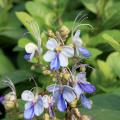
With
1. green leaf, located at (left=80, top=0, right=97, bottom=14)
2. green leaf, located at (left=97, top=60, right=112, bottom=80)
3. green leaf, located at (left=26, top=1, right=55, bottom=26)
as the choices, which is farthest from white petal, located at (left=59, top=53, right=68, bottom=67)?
green leaf, located at (left=80, top=0, right=97, bottom=14)

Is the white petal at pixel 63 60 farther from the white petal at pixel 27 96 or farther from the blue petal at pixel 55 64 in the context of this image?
the white petal at pixel 27 96

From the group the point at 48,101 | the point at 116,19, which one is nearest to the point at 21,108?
the point at 48,101

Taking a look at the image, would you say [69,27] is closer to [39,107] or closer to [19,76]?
[19,76]

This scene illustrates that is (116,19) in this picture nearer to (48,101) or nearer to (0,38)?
(0,38)

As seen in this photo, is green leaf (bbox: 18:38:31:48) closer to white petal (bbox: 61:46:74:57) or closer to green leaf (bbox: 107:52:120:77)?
green leaf (bbox: 107:52:120:77)

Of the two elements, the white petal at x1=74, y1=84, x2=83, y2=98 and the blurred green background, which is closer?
the white petal at x1=74, y1=84, x2=83, y2=98

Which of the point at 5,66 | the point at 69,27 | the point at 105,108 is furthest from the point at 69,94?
the point at 5,66

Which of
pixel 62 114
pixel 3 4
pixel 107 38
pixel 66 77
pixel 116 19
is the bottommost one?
pixel 62 114
